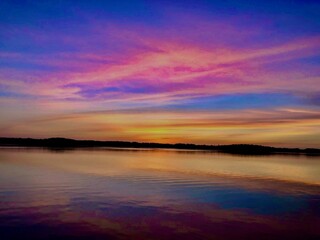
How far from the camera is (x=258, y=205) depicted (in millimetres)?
18516

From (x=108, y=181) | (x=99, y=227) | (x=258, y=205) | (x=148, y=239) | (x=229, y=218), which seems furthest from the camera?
(x=108, y=181)

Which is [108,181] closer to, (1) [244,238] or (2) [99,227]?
(2) [99,227]

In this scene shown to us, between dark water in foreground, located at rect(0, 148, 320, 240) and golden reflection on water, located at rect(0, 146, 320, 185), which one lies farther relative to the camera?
golden reflection on water, located at rect(0, 146, 320, 185)

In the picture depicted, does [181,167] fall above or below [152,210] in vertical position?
above

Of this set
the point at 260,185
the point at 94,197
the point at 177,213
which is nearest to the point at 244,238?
the point at 177,213

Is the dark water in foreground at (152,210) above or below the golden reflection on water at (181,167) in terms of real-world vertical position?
below

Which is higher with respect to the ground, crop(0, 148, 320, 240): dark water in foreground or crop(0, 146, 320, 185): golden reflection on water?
crop(0, 146, 320, 185): golden reflection on water

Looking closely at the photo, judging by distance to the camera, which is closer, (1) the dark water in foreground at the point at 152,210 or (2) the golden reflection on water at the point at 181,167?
(1) the dark water in foreground at the point at 152,210

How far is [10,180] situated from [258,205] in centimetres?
1453

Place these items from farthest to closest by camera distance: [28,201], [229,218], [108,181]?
[108,181] < [28,201] < [229,218]

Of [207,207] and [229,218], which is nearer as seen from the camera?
[229,218]

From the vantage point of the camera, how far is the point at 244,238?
1235 centimetres

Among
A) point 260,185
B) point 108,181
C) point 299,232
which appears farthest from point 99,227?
point 260,185

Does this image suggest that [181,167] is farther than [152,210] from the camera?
Yes
